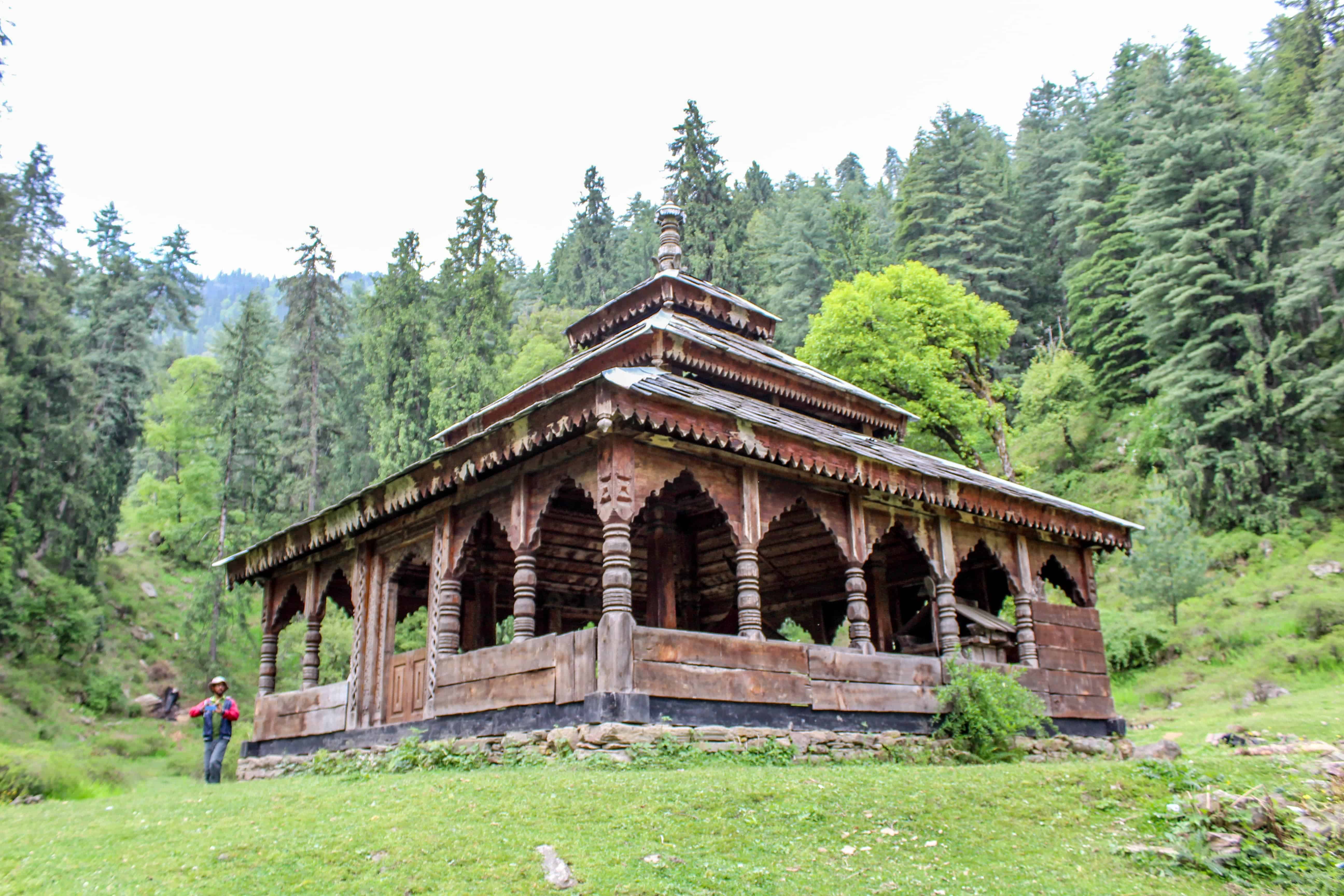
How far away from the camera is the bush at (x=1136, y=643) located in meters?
26.4

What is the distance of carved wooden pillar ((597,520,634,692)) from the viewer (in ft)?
34.6

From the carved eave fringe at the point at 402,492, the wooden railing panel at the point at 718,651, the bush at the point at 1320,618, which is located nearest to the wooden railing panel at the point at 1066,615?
the wooden railing panel at the point at 718,651

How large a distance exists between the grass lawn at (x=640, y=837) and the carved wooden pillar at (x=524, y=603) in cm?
243

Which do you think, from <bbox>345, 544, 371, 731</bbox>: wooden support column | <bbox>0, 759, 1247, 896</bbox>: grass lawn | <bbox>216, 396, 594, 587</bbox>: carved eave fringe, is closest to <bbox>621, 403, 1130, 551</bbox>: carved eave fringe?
<bbox>216, 396, 594, 587</bbox>: carved eave fringe

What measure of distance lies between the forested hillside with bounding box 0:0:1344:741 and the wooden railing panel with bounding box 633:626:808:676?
54.9 feet

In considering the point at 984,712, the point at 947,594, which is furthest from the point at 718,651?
the point at 947,594

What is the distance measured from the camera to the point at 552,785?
859 centimetres

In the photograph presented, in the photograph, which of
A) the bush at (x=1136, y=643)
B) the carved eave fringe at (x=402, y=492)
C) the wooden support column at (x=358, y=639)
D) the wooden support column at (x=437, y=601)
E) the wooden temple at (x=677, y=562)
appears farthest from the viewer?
the bush at (x=1136, y=643)

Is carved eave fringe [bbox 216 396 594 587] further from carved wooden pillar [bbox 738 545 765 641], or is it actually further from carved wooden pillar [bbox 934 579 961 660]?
carved wooden pillar [bbox 934 579 961 660]

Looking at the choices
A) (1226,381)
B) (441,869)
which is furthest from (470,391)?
(441,869)

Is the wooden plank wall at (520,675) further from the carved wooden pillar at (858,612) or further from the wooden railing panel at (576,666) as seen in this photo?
the carved wooden pillar at (858,612)

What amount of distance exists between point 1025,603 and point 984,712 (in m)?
3.06

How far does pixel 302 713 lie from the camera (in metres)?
16.1

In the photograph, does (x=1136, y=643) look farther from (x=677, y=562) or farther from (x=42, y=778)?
(x=42, y=778)
